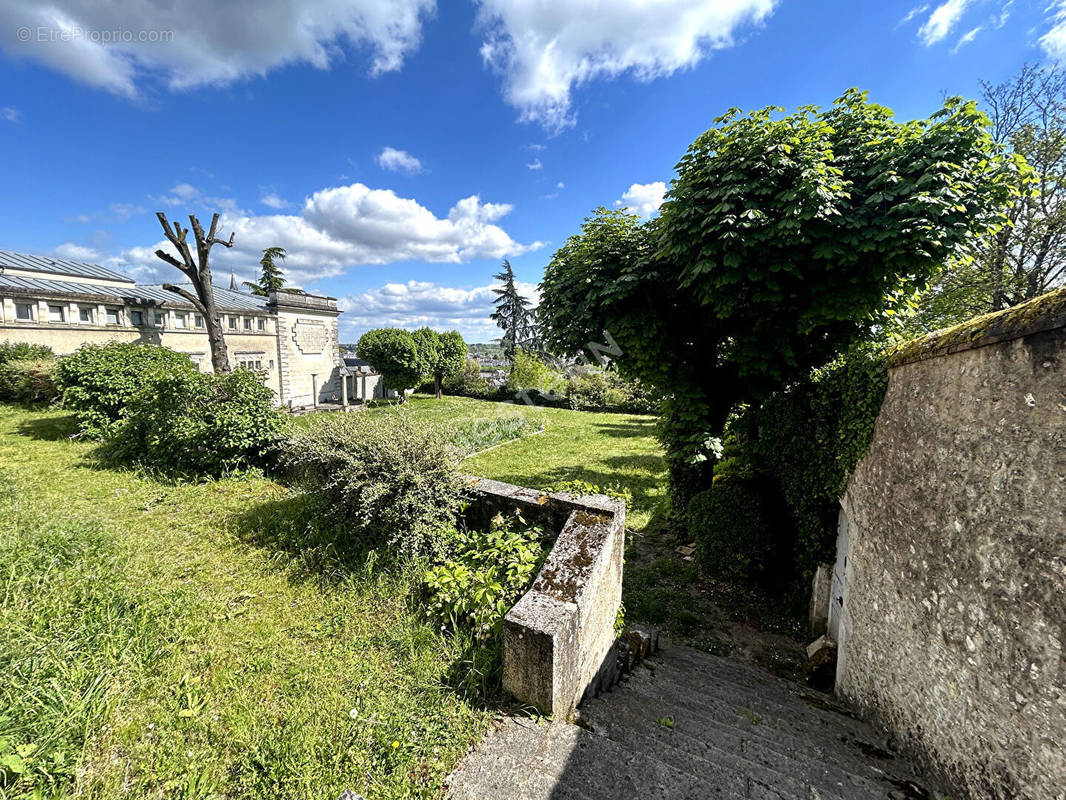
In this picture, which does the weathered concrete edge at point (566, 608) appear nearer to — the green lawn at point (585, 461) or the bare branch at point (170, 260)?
the green lawn at point (585, 461)

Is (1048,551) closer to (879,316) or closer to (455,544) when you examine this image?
(455,544)

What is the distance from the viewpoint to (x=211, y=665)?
2729 mm

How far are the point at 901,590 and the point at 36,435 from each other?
14.9m

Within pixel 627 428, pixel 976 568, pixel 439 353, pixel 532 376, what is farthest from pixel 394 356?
pixel 976 568

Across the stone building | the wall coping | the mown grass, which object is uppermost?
the stone building

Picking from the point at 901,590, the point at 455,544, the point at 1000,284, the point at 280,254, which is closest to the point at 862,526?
the point at 901,590

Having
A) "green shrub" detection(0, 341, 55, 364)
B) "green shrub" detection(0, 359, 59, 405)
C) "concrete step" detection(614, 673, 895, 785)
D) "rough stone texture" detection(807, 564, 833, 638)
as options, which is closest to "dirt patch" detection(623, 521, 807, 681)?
"rough stone texture" detection(807, 564, 833, 638)

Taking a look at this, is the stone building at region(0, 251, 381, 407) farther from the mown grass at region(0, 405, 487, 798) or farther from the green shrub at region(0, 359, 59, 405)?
the mown grass at region(0, 405, 487, 798)

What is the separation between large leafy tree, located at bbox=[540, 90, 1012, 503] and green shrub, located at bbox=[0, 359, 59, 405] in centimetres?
A: 1549

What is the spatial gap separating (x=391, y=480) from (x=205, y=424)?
486 centimetres

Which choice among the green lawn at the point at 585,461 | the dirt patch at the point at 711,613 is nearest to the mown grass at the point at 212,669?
the dirt patch at the point at 711,613

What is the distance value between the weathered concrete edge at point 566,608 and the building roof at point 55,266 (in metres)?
28.4

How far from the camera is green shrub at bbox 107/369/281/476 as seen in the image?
21.7 ft

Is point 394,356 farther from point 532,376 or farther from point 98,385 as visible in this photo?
point 98,385
